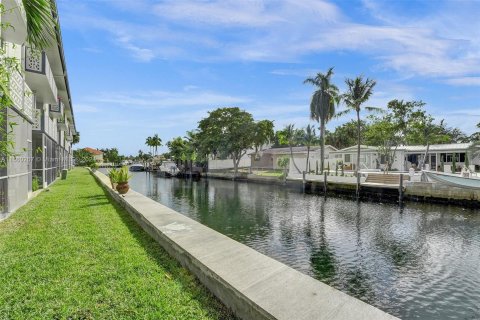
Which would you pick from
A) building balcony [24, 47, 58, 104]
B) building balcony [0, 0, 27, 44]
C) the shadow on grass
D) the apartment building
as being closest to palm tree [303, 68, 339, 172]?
the apartment building

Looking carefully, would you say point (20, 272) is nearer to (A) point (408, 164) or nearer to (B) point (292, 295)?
(B) point (292, 295)

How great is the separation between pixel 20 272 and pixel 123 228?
145 inches

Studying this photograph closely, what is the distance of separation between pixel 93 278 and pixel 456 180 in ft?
80.2

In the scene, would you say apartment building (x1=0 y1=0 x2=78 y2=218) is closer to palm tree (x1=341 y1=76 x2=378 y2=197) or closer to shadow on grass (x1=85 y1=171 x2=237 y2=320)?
shadow on grass (x1=85 y1=171 x2=237 y2=320)

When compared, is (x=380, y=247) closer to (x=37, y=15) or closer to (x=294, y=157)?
(x=37, y=15)

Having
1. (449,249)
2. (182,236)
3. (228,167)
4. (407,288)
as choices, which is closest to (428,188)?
(449,249)

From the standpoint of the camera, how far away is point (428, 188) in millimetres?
23578

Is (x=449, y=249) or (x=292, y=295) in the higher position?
(x=292, y=295)

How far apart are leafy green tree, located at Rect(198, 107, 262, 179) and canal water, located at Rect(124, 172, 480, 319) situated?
28174 millimetres

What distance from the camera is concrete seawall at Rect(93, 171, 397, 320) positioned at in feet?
11.4

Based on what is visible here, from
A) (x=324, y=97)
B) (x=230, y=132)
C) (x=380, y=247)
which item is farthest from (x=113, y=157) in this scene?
(x=380, y=247)

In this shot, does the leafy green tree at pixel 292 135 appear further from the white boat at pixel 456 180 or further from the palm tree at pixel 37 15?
the palm tree at pixel 37 15

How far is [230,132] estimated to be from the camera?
51.4m

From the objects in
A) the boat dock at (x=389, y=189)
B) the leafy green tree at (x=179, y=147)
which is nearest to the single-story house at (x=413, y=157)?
the boat dock at (x=389, y=189)
